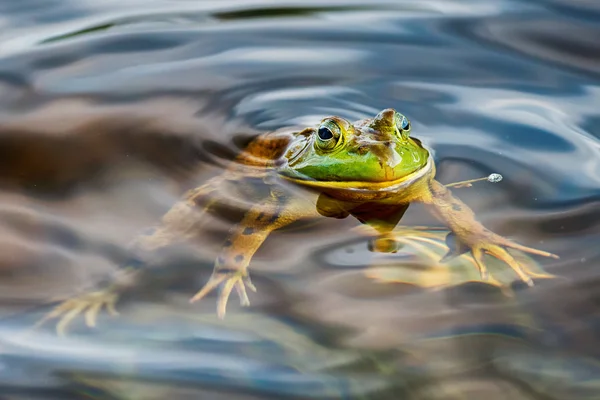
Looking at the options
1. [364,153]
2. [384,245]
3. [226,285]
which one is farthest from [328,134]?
[226,285]

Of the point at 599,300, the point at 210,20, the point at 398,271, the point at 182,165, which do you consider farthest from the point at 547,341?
the point at 210,20

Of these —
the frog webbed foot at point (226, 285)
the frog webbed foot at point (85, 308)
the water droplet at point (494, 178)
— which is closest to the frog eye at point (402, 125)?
the water droplet at point (494, 178)

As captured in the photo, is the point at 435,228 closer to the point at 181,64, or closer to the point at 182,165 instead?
the point at 182,165

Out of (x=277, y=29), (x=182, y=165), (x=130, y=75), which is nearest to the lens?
(x=182, y=165)

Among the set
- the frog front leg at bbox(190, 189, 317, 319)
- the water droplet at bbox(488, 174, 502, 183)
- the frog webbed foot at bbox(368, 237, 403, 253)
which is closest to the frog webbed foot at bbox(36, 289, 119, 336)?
the frog front leg at bbox(190, 189, 317, 319)

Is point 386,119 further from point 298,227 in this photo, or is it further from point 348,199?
point 298,227

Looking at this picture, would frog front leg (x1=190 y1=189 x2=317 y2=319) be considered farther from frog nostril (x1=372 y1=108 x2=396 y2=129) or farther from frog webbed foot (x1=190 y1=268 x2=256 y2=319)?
frog nostril (x1=372 y1=108 x2=396 y2=129)

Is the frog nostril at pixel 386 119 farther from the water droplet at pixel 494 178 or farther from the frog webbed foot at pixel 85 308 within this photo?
the frog webbed foot at pixel 85 308
